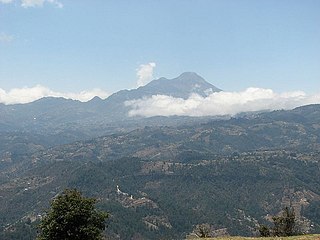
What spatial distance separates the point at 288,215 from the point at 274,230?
24.4 ft

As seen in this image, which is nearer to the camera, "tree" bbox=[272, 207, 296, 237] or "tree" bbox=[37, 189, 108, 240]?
"tree" bbox=[37, 189, 108, 240]

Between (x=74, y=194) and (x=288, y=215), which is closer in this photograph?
(x=74, y=194)

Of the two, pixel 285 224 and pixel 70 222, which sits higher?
pixel 70 222

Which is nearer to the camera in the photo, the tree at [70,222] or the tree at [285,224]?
the tree at [70,222]

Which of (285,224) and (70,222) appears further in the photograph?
(285,224)

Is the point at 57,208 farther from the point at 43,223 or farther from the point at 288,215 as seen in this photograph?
the point at 288,215

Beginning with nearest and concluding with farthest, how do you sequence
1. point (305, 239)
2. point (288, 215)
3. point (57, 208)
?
point (305, 239)
point (57, 208)
point (288, 215)

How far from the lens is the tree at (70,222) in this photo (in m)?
67.7

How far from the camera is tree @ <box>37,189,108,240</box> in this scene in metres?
67.7

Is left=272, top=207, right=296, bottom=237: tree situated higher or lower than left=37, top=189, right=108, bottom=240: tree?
lower

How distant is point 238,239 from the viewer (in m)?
72.7

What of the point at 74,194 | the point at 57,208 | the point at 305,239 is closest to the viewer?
the point at 305,239

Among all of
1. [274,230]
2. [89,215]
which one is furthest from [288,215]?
[89,215]

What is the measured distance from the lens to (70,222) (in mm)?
68625
